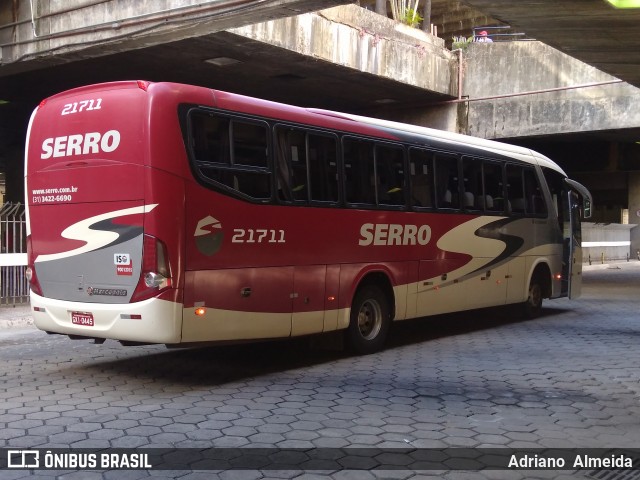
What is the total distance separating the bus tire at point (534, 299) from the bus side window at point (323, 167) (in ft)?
20.4

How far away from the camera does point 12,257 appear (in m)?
14.5

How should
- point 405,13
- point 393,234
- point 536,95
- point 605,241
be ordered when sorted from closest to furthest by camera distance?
point 393,234 < point 536,95 < point 405,13 < point 605,241

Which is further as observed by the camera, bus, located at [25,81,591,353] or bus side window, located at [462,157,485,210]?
bus side window, located at [462,157,485,210]

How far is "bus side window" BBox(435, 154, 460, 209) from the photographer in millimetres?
10945

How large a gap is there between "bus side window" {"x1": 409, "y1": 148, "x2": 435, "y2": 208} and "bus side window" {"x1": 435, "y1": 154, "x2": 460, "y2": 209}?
0.20 m

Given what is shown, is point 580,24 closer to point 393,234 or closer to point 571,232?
point 393,234

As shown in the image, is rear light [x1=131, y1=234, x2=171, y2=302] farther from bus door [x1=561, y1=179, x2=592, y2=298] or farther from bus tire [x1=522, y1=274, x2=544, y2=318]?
bus door [x1=561, y1=179, x2=592, y2=298]

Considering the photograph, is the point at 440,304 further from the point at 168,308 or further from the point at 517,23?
the point at 168,308

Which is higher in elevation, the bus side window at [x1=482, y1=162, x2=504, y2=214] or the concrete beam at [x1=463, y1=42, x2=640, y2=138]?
the concrete beam at [x1=463, y1=42, x2=640, y2=138]

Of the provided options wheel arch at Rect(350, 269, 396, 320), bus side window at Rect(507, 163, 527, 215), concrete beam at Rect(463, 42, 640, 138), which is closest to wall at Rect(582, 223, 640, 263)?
concrete beam at Rect(463, 42, 640, 138)

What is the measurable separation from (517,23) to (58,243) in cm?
748

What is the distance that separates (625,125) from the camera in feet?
67.4

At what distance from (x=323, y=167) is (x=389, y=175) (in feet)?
4.63

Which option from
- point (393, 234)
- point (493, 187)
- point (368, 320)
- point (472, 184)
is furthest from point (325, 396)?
point (493, 187)
